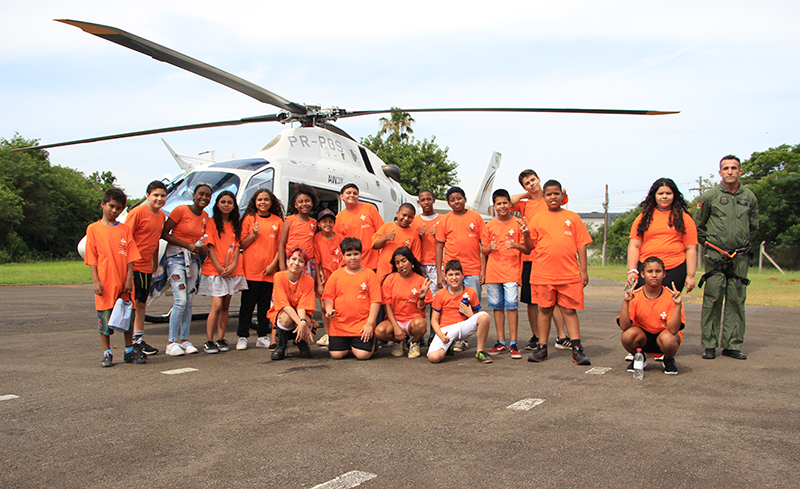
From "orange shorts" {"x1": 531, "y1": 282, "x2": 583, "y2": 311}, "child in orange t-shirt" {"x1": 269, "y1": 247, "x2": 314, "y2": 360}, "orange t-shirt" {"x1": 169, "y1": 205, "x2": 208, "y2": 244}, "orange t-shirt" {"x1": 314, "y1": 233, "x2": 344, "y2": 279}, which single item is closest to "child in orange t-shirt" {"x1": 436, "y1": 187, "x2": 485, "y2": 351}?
"orange shorts" {"x1": 531, "y1": 282, "x2": 583, "y2": 311}

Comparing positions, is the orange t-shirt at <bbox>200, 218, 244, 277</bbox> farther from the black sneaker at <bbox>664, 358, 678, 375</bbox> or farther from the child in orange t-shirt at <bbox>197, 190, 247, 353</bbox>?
the black sneaker at <bbox>664, 358, 678, 375</bbox>

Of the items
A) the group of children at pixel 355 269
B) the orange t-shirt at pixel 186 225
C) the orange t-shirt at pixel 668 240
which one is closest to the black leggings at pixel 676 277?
the orange t-shirt at pixel 668 240

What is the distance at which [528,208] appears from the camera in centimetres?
681

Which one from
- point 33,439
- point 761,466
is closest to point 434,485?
point 761,466

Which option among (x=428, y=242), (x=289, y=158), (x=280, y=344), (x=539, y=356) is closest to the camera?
(x=539, y=356)

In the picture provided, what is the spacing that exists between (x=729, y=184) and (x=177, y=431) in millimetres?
5907

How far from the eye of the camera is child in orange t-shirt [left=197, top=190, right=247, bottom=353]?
248 inches

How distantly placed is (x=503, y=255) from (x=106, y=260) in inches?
165

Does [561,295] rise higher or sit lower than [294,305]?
higher

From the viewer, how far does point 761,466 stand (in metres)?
2.75

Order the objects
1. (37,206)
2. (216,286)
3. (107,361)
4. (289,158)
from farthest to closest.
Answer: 1. (37,206)
2. (289,158)
3. (216,286)
4. (107,361)

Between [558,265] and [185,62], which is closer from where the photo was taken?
[558,265]

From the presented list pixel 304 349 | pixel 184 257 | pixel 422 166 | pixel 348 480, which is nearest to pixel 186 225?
pixel 184 257

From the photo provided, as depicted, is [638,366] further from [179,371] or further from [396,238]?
[179,371]
